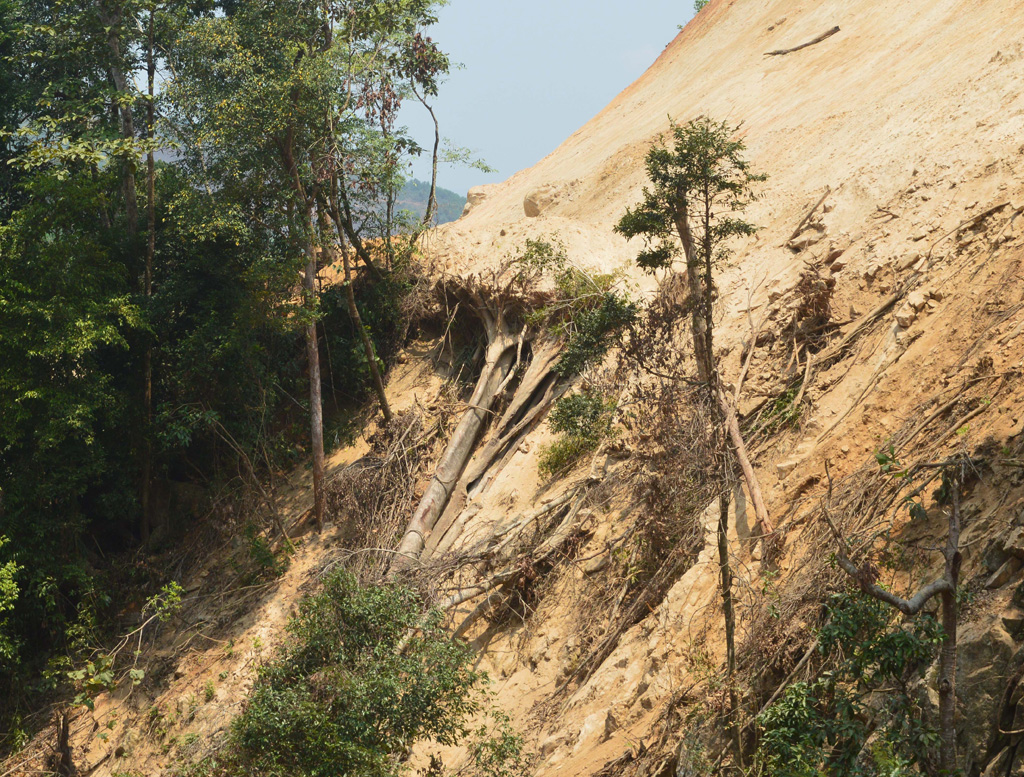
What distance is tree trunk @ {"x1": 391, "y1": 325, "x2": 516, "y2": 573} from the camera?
15.7m

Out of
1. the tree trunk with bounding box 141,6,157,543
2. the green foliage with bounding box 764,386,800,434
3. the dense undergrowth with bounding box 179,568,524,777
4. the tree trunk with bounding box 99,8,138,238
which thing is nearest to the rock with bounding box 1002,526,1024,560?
the green foliage with bounding box 764,386,800,434

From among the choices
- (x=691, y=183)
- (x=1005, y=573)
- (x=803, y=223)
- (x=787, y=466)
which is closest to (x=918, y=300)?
(x=787, y=466)

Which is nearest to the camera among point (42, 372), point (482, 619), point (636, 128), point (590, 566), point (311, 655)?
point (311, 655)

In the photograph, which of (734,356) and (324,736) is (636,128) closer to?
(734,356)

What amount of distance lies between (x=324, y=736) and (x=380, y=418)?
10506mm

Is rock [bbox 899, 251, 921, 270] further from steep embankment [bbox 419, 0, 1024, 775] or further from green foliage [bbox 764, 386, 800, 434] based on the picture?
green foliage [bbox 764, 386, 800, 434]

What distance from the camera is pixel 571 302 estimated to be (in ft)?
52.1

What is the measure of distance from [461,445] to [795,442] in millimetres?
7296

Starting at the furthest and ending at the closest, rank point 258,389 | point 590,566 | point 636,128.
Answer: point 636,128 < point 258,389 < point 590,566

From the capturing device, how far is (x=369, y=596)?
10125mm

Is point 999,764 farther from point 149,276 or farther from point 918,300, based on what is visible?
point 149,276

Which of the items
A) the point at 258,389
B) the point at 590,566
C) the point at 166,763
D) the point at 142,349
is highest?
the point at 142,349

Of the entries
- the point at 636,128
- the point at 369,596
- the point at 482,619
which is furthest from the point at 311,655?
the point at 636,128

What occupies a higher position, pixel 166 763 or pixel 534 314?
pixel 534 314
